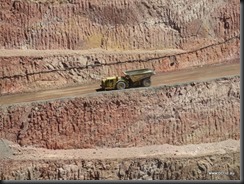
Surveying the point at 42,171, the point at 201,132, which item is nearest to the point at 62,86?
the point at 42,171

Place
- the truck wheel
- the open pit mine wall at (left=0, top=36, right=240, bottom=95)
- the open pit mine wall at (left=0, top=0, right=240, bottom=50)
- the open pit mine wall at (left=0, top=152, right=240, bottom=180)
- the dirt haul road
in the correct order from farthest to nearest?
the open pit mine wall at (left=0, top=0, right=240, bottom=50) < the open pit mine wall at (left=0, top=36, right=240, bottom=95) < the dirt haul road < the truck wheel < the open pit mine wall at (left=0, top=152, right=240, bottom=180)

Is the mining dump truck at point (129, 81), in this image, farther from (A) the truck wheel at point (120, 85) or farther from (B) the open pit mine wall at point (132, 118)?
(B) the open pit mine wall at point (132, 118)

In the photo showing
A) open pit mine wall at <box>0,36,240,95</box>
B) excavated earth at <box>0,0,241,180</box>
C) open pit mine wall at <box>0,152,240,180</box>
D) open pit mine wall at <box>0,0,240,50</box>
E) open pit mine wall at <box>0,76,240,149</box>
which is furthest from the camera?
open pit mine wall at <box>0,0,240,50</box>

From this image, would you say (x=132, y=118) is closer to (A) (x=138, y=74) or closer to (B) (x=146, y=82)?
(B) (x=146, y=82)

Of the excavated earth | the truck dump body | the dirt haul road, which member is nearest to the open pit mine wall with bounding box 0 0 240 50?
the excavated earth

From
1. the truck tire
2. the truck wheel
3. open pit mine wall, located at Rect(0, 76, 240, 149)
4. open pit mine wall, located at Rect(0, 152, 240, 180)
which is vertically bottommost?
open pit mine wall, located at Rect(0, 152, 240, 180)

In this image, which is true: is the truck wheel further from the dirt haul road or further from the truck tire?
the dirt haul road

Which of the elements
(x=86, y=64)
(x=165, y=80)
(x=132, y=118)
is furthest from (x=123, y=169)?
(x=86, y=64)
